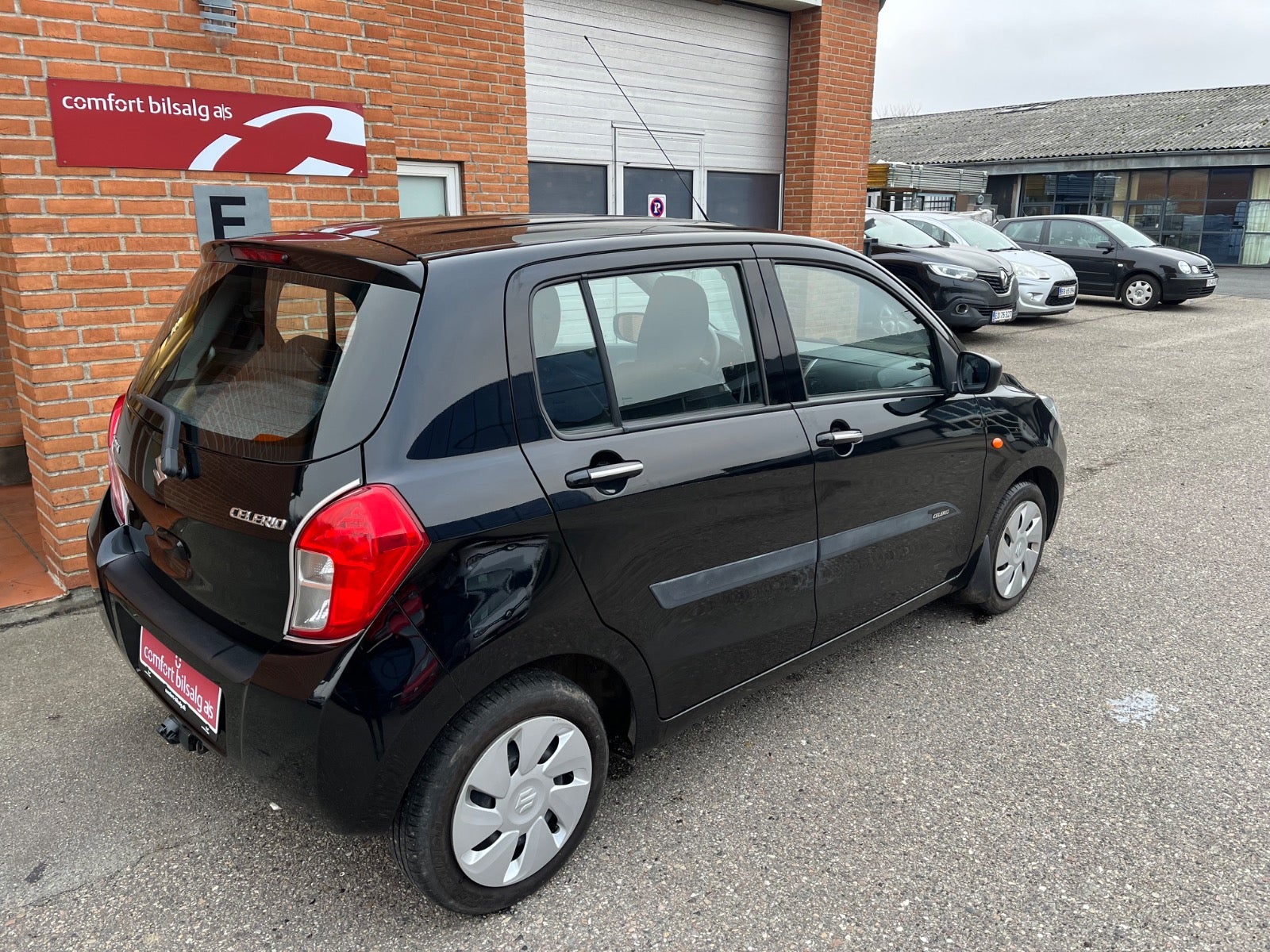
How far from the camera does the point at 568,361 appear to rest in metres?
2.48

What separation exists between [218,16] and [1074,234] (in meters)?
15.9

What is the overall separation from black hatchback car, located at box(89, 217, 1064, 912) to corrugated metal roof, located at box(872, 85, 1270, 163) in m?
23.9

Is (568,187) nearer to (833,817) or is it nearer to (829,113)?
(829,113)

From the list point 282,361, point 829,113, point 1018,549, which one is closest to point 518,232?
point 282,361

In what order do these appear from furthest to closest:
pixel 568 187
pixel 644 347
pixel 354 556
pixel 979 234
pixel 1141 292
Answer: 1. pixel 1141 292
2. pixel 979 234
3. pixel 568 187
4. pixel 644 347
5. pixel 354 556

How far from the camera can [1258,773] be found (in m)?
3.05

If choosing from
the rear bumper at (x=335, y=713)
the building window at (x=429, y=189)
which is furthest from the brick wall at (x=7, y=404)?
the rear bumper at (x=335, y=713)

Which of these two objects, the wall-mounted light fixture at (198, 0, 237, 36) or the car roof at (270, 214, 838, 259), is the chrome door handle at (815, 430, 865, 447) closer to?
the car roof at (270, 214, 838, 259)

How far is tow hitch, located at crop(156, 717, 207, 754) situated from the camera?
2.50 meters

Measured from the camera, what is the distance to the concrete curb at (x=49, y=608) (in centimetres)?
404

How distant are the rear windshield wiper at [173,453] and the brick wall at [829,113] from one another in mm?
7666

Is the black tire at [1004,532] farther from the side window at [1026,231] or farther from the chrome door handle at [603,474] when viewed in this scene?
the side window at [1026,231]

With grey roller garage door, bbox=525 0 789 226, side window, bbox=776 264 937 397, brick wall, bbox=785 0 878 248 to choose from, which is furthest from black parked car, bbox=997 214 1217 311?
side window, bbox=776 264 937 397

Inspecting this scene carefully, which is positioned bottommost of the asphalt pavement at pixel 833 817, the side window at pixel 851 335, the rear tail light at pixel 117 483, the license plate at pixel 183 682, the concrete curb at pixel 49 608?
the asphalt pavement at pixel 833 817
